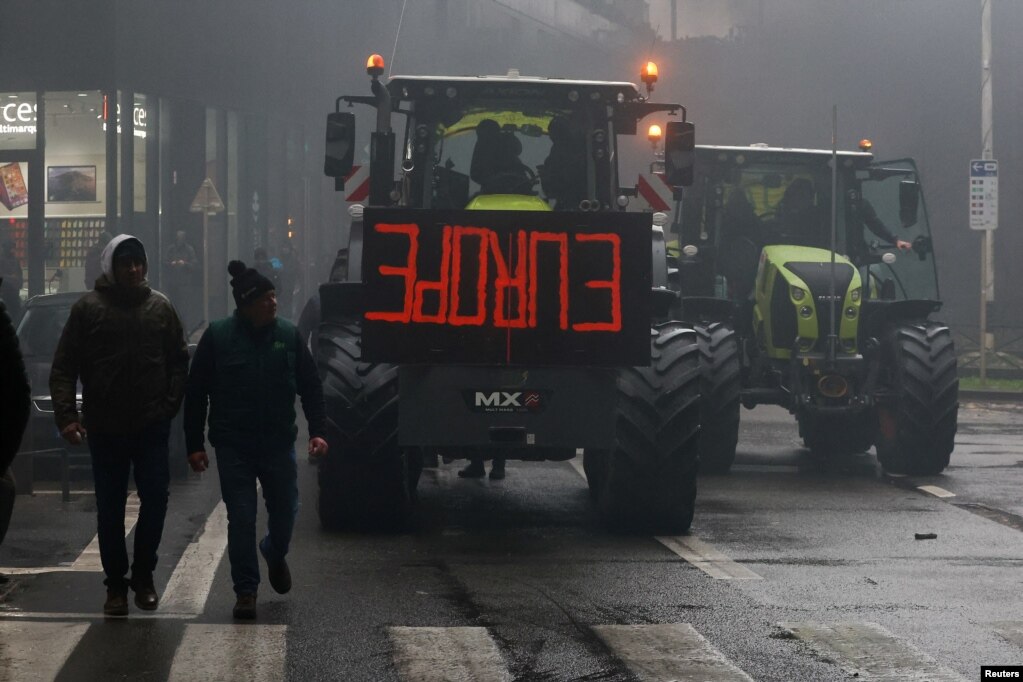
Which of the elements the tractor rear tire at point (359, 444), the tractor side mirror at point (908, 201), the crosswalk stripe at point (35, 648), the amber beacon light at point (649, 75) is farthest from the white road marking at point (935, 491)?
the crosswalk stripe at point (35, 648)

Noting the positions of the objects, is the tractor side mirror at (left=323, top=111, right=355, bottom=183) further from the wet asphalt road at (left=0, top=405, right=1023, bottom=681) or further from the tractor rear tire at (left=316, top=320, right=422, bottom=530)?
the wet asphalt road at (left=0, top=405, right=1023, bottom=681)

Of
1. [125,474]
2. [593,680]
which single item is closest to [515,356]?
[125,474]

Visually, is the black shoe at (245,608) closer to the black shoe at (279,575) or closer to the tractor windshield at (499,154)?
the black shoe at (279,575)

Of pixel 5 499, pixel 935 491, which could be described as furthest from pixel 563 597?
pixel 935 491

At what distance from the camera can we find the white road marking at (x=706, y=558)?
10233 mm

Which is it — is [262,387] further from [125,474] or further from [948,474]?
[948,474]

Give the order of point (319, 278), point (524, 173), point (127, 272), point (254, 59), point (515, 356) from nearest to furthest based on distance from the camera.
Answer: point (127, 272) → point (515, 356) → point (524, 173) → point (254, 59) → point (319, 278)

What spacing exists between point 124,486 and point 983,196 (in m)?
20.9

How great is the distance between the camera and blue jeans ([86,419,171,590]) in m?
8.86

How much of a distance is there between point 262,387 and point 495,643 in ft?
5.89

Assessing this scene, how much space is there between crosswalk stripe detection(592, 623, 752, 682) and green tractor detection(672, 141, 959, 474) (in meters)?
7.25

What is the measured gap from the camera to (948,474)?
16.1m

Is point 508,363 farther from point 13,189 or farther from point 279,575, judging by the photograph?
point 13,189

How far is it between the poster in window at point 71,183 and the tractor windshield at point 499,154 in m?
17.5
